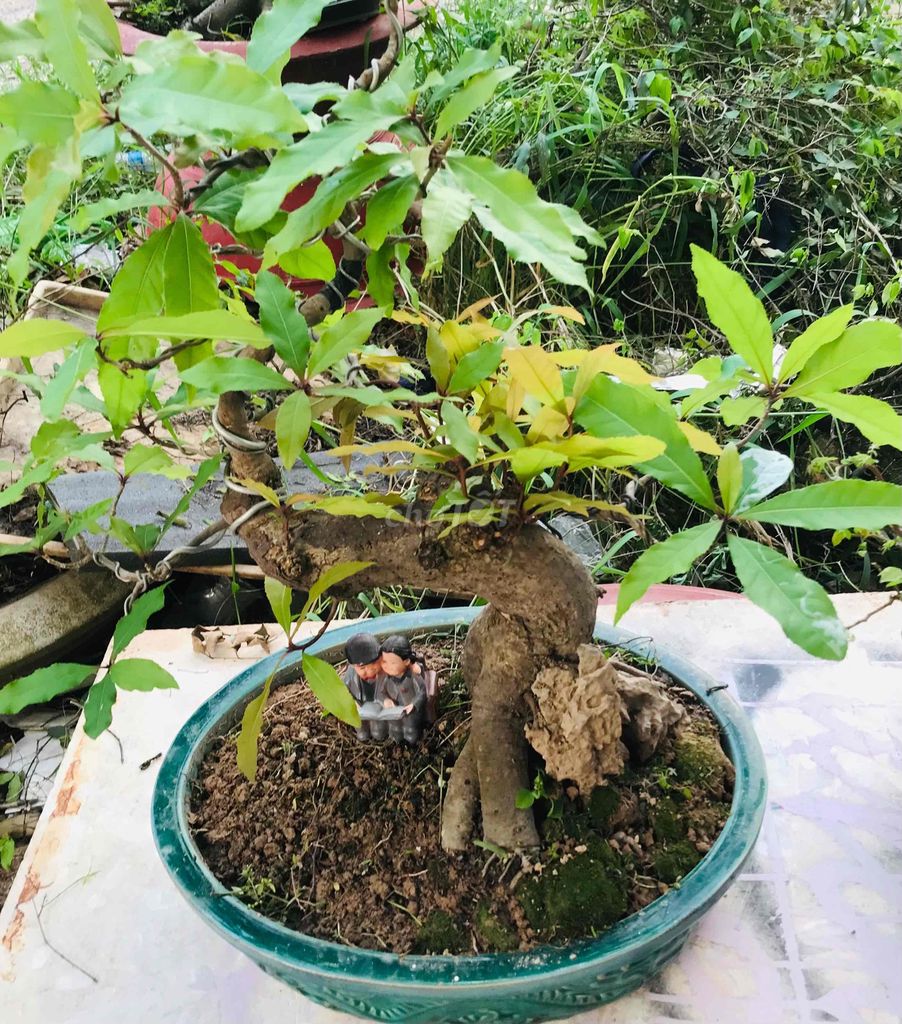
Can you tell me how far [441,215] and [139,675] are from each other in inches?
18.0

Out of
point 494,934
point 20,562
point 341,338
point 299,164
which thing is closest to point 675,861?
point 494,934

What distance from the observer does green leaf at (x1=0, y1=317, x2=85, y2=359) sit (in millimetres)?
468

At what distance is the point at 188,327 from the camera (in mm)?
447

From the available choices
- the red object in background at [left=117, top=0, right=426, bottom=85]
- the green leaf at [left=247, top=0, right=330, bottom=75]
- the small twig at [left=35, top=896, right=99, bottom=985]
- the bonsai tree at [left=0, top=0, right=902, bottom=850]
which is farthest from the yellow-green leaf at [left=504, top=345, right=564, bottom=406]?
the red object in background at [left=117, top=0, right=426, bottom=85]

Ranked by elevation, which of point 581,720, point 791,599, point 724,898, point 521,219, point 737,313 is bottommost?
point 724,898

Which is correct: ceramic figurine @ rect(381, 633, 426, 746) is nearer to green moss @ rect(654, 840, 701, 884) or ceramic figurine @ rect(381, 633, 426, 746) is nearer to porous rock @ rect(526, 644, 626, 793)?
porous rock @ rect(526, 644, 626, 793)

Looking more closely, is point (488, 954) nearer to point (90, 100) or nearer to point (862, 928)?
point (862, 928)

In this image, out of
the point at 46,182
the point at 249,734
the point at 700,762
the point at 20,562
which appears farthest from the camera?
the point at 20,562

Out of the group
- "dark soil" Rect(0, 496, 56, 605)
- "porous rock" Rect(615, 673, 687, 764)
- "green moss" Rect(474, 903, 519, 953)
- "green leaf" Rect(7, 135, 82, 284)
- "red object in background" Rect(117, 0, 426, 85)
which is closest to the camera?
"green leaf" Rect(7, 135, 82, 284)

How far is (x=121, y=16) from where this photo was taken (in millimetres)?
1807

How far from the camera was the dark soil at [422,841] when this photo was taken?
2.29 feet

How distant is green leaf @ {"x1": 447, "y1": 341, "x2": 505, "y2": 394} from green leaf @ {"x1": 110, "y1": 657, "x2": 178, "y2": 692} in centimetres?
33

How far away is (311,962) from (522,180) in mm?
554

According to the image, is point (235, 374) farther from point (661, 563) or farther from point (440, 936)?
point (440, 936)
